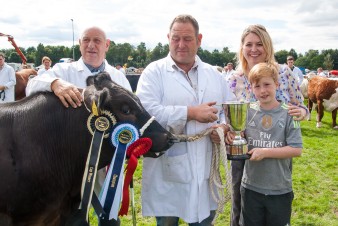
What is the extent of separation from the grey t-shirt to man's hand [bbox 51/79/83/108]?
159 centimetres

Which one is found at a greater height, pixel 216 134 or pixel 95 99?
pixel 95 99

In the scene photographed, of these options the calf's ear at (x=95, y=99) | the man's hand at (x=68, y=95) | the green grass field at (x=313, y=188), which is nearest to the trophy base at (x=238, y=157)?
the calf's ear at (x=95, y=99)

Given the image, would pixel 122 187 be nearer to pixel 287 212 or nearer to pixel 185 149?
pixel 185 149

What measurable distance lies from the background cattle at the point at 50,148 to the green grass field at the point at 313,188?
7.14 ft

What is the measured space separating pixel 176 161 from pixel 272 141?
0.89m

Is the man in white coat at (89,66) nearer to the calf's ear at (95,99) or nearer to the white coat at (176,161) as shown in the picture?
the white coat at (176,161)

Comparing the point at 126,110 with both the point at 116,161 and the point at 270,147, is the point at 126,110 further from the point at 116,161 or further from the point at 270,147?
the point at 270,147

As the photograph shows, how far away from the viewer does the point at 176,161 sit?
119 inches

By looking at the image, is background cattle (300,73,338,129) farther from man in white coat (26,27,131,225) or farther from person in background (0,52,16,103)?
man in white coat (26,27,131,225)

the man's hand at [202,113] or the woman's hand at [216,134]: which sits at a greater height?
the man's hand at [202,113]

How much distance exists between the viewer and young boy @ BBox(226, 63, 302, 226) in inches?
122

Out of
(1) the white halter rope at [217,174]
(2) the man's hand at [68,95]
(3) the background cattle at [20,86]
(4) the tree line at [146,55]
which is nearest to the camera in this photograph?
(2) the man's hand at [68,95]

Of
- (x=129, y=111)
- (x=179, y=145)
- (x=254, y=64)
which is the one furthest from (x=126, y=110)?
(x=254, y=64)

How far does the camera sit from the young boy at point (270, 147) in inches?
122
